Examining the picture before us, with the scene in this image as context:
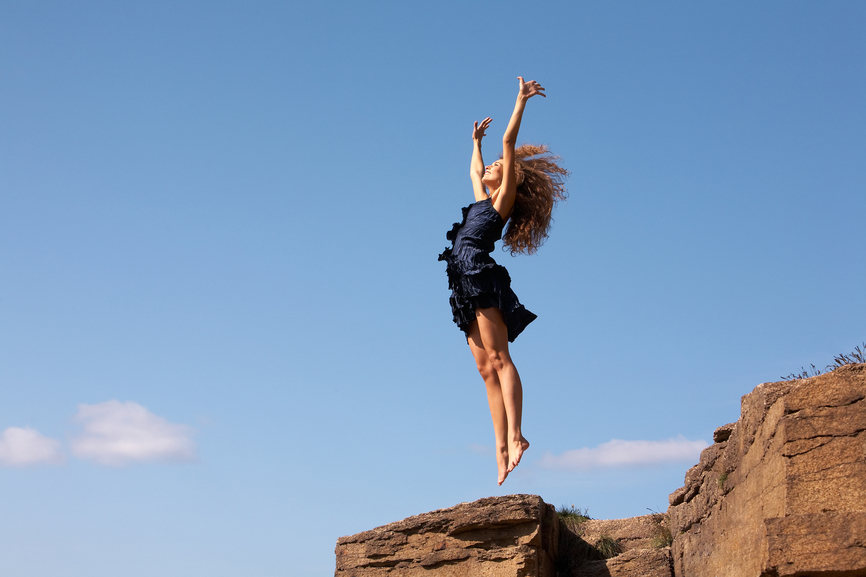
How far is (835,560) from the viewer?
4277mm

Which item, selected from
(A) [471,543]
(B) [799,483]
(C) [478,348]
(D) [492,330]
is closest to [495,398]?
(C) [478,348]

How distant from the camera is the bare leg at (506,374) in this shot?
7062 millimetres

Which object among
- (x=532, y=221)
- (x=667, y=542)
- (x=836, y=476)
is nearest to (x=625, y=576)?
(x=667, y=542)

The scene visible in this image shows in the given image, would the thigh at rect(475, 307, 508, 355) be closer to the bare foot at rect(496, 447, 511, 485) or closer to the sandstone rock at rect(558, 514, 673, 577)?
the bare foot at rect(496, 447, 511, 485)

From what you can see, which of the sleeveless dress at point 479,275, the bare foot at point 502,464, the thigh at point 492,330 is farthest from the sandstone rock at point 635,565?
the sleeveless dress at point 479,275

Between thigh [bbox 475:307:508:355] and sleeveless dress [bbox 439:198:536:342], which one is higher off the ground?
sleeveless dress [bbox 439:198:536:342]

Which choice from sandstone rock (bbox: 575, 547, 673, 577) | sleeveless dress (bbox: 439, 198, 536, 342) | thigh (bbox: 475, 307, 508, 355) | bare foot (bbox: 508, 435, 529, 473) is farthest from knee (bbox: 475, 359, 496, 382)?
sandstone rock (bbox: 575, 547, 673, 577)

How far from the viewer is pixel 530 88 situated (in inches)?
293

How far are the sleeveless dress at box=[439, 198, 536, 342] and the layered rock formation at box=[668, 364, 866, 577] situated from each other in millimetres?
2354

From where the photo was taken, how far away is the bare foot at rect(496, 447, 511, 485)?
7.05m

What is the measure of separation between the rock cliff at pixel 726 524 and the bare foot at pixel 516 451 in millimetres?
410

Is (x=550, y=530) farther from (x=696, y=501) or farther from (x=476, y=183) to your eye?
(x=476, y=183)

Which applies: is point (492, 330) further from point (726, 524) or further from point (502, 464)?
point (726, 524)

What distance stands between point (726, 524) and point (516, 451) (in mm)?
1962
